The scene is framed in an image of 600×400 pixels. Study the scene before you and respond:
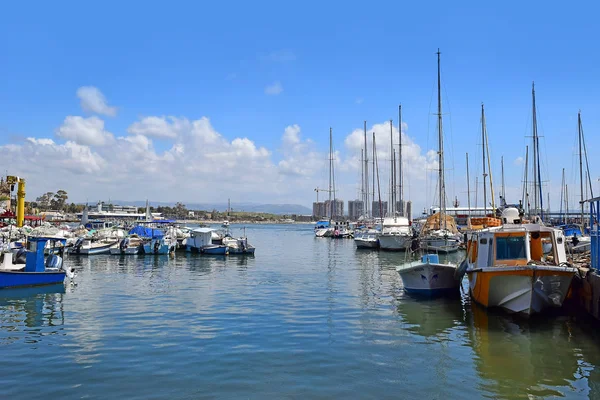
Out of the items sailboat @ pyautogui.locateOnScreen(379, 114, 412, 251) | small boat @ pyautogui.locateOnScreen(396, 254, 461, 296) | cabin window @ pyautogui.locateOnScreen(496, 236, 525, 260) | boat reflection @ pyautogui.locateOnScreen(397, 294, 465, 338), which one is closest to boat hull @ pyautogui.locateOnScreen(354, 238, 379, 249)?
sailboat @ pyautogui.locateOnScreen(379, 114, 412, 251)

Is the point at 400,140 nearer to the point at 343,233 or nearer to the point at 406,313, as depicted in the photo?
the point at 343,233

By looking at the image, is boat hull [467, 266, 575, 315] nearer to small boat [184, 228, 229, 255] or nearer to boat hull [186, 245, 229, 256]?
boat hull [186, 245, 229, 256]

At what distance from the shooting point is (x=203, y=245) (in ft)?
179

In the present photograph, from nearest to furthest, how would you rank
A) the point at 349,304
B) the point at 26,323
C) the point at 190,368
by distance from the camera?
the point at 190,368 < the point at 26,323 < the point at 349,304

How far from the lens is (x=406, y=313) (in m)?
21.1

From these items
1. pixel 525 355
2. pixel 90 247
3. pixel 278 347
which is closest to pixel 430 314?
pixel 525 355

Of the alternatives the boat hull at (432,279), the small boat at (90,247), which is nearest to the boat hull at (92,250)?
the small boat at (90,247)

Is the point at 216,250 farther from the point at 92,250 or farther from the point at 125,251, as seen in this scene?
the point at 92,250

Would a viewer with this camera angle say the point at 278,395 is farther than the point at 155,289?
No

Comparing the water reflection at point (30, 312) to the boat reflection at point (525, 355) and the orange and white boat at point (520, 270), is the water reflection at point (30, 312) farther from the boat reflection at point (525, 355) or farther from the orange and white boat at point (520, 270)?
the orange and white boat at point (520, 270)

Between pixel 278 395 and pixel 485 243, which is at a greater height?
pixel 485 243

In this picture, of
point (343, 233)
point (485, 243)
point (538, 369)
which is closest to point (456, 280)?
point (485, 243)

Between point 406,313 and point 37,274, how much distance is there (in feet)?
65.1

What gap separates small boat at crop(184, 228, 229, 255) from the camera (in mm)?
52219
